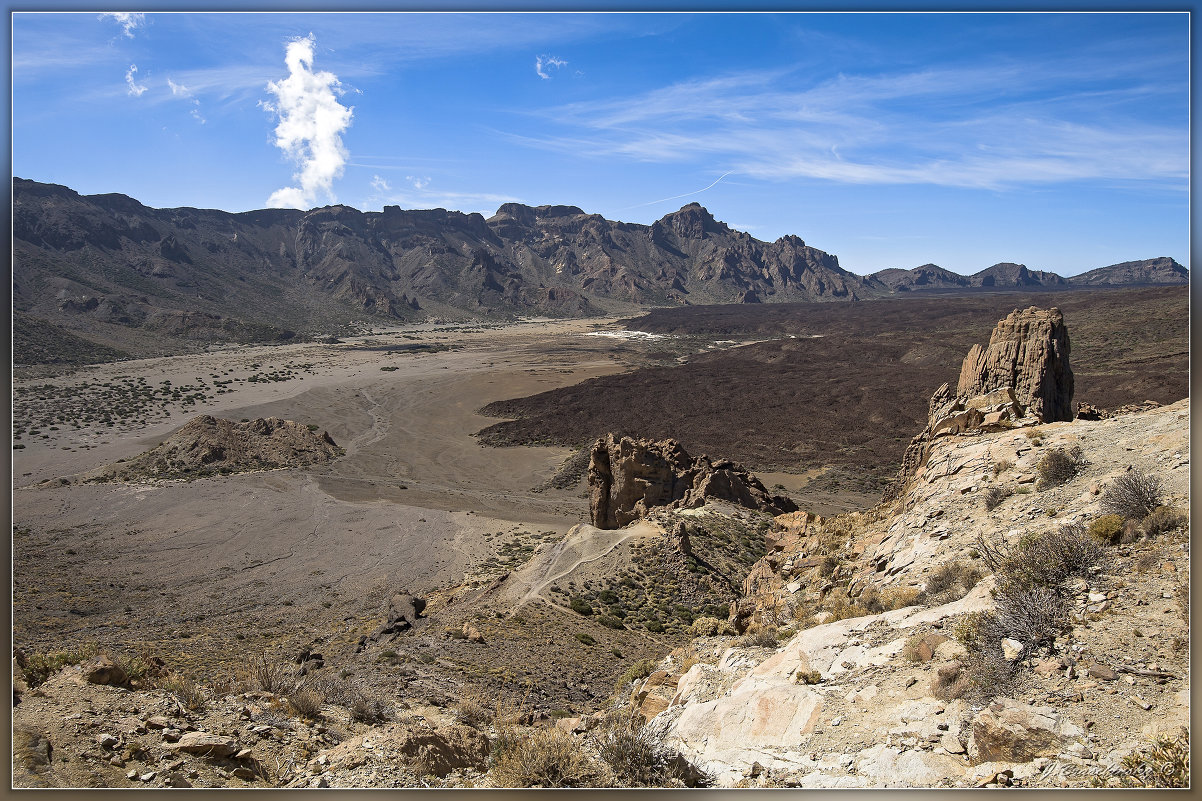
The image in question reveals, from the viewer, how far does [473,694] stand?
10391mm

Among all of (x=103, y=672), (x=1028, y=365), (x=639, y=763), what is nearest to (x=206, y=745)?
(x=103, y=672)

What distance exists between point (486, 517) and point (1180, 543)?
2912cm

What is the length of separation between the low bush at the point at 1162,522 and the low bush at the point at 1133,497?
0.19 metres

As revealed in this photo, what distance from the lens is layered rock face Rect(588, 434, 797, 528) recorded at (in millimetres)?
25391

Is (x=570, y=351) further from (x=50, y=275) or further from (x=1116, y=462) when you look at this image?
(x=1116, y=462)

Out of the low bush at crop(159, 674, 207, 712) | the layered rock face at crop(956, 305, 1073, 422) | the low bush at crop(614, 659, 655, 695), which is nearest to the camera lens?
the low bush at crop(159, 674, 207, 712)

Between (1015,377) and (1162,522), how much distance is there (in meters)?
12.6

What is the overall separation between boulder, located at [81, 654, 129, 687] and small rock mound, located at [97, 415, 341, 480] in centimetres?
3638

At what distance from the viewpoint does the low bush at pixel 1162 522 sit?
611cm

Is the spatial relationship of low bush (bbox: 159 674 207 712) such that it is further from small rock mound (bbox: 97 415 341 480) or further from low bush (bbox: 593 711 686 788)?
small rock mound (bbox: 97 415 341 480)

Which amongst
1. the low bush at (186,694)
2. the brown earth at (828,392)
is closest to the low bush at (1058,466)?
the low bush at (186,694)

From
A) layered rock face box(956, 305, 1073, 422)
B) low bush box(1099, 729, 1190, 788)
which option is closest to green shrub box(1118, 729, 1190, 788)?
low bush box(1099, 729, 1190, 788)

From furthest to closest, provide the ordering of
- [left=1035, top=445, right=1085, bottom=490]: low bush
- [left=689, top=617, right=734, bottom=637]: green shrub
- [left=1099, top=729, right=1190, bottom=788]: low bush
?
[left=689, top=617, right=734, bottom=637]: green shrub → [left=1035, top=445, right=1085, bottom=490]: low bush → [left=1099, top=729, right=1190, bottom=788]: low bush

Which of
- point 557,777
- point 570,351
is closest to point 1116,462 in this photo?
point 557,777
